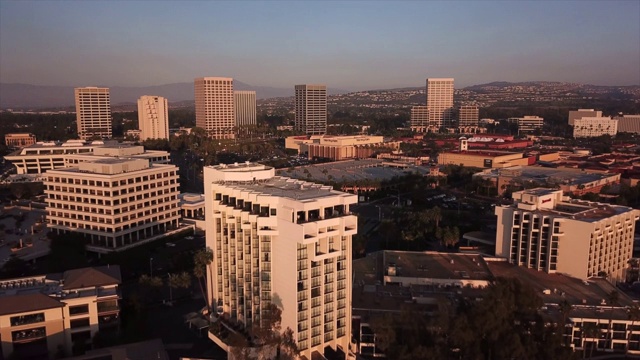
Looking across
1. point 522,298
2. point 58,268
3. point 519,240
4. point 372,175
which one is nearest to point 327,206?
point 522,298

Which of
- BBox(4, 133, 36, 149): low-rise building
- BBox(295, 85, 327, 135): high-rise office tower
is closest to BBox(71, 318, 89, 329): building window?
BBox(4, 133, 36, 149): low-rise building

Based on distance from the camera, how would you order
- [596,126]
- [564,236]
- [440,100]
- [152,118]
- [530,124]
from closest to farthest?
[564,236] < [152,118] < [596,126] < [530,124] < [440,100]

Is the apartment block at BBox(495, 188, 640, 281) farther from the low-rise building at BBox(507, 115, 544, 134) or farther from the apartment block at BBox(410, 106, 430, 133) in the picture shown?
the apartment block at BBox(410, 106, 430, 133)

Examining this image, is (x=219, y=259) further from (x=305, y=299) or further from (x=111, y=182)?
(x=111, y=182)

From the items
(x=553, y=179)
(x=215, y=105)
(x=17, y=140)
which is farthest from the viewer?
(x=215, y=105)

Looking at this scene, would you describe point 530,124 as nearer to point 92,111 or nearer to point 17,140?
point 92,111

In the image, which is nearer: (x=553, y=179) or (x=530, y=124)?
(x=553, y=179)

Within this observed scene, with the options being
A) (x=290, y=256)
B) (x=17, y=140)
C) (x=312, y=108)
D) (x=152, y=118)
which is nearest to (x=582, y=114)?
(x=312, y=108)
